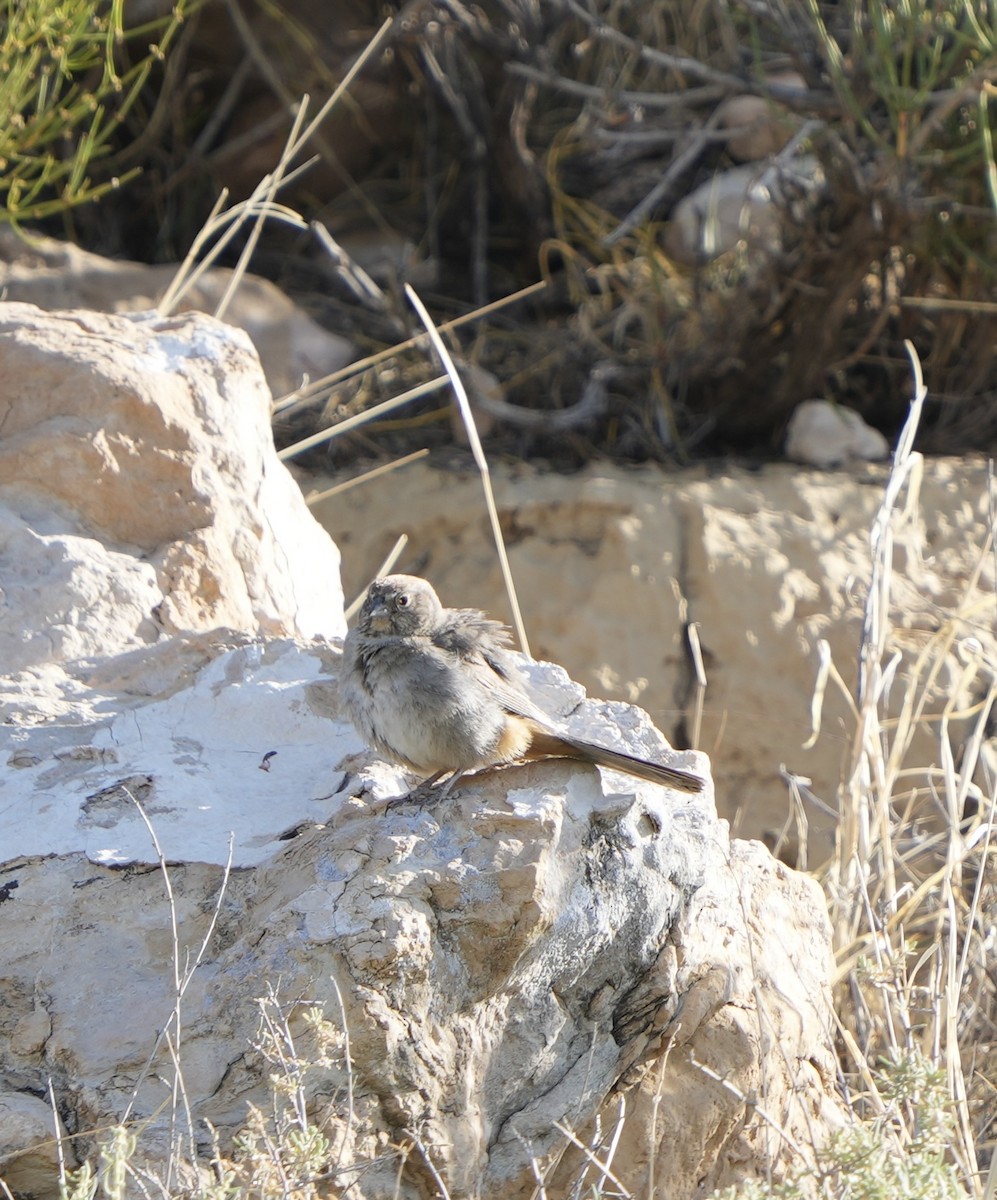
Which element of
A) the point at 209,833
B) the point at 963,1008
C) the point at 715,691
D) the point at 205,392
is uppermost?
the point at 205,392

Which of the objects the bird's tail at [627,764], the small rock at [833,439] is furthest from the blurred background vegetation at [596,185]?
the bird's tail at [627,764]

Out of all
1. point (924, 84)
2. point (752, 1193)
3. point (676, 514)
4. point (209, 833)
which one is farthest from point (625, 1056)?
point (924, 84)

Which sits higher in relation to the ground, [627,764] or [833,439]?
[627,764]

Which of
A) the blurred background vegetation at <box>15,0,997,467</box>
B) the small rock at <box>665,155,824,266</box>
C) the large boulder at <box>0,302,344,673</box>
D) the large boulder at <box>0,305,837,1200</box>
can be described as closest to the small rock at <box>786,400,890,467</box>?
the blurred background vegetation at <box>15,0,997,467</box>

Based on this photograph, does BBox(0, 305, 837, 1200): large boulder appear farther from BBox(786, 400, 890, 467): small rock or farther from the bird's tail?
BBox(786, 400, 890, 467): small rock

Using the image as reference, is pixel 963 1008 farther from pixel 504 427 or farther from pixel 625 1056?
→ pixel 504 427

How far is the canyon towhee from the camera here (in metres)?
2.52

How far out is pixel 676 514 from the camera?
16.7ft

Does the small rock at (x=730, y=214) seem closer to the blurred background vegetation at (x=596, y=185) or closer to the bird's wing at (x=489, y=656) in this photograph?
the blurred background vegetation at (x=596, y=185)

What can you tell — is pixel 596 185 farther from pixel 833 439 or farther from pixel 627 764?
pixel 627 764

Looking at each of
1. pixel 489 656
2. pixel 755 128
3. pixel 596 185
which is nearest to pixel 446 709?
pixel 489 656

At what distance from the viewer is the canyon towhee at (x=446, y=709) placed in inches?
99.0

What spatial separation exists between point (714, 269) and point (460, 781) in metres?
3.89

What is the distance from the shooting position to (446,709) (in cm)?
254
